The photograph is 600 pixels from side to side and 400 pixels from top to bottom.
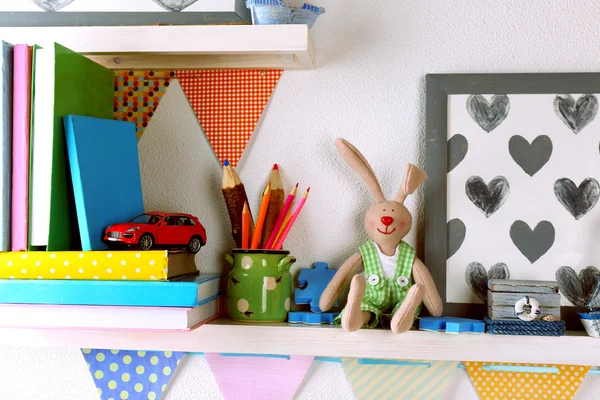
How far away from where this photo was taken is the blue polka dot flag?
95cm

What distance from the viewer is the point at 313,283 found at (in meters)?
0.90

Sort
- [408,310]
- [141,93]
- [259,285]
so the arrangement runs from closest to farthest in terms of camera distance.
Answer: [408,310] < [259,285] < [141,93]

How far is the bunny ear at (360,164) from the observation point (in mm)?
868

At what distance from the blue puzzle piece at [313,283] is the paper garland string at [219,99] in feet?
0.64

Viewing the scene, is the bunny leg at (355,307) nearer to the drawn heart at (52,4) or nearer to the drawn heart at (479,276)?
the drawn heart at (479,276)

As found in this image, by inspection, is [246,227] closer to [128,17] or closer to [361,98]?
[361,98]

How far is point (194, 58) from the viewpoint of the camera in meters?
0.93

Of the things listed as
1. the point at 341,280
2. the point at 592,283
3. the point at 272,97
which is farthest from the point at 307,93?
the point at 592,283

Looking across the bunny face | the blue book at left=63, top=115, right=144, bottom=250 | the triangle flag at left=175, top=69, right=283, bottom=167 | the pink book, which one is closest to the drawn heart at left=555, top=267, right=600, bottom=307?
the bunny face

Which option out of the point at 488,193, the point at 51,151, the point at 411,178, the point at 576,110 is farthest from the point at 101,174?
the point at 576,110

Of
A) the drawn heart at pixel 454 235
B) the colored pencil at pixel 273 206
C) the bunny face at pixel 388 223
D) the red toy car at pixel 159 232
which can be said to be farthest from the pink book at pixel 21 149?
the drawn heart at pixel 454 235

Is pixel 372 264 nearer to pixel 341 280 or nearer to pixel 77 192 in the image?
pixel 341 280

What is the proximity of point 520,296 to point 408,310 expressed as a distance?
0.53 ft

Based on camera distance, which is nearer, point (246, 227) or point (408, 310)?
point (408, 310)
